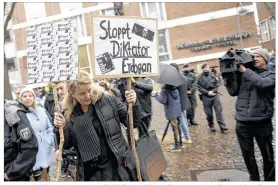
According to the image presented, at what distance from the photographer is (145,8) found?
22969mm

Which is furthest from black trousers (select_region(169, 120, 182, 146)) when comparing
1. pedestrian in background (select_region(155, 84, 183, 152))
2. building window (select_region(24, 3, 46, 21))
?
building window (select_region(24, 3, 46, 21))

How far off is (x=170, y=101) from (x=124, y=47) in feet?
9.61

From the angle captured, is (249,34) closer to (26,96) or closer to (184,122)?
(184,122)

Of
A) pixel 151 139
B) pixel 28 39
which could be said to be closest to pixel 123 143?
pixel 151 139

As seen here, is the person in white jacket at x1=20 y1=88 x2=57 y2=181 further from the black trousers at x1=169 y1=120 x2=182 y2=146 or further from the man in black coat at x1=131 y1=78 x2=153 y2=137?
the black trousers at x1=169 y1=120 x2=182 y2=146

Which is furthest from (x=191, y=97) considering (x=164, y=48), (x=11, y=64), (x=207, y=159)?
(x=11, y=64)

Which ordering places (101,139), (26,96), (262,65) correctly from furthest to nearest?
(26,96)
(262,65)
(101,139)

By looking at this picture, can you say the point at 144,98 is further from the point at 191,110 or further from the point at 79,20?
the point at 79,20

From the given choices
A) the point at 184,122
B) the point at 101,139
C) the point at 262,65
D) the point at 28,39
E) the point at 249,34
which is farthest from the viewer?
the point at 249,34

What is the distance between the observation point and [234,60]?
3.59m

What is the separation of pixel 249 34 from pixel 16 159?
21.6 meters

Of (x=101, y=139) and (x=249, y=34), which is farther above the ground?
(x=249, y=34)

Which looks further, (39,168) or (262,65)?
(39,168)

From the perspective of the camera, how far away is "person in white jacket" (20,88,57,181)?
393 cm
